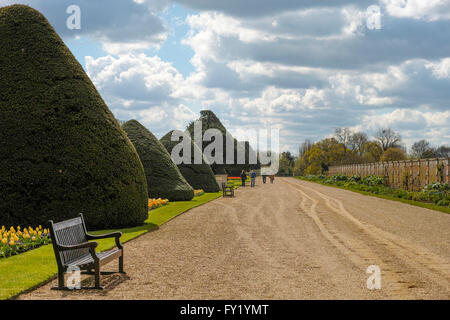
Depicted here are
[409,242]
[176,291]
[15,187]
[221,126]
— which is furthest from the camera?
[221,126]

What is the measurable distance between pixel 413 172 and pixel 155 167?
73.6 feet

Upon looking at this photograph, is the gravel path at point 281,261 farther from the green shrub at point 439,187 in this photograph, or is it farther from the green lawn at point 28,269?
the green shrub at point 439,187

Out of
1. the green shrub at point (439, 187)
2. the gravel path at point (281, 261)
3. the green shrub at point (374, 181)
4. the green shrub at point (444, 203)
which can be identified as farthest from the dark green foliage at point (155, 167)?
the green shrub at point (374, 181)

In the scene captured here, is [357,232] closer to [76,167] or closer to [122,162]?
[122,162]

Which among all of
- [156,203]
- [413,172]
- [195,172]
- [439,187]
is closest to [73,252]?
[156,203]

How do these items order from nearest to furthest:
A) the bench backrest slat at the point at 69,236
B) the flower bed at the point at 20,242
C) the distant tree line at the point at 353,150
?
the bench backrest slat at the point at 69,236, the flower bed at the point at 20,242, the distant tree line at the point at 353,150

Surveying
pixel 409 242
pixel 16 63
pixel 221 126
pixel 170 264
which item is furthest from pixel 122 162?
pixel 221 126

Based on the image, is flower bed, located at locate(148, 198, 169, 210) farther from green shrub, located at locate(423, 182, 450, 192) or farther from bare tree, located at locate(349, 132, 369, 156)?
bare tree, located at locate(349, 132, 369, 156)

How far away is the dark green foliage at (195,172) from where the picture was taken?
3145 cm

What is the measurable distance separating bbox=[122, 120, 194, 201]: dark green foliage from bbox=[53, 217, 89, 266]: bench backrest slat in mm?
14925

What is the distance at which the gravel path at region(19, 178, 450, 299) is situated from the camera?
22.1ft

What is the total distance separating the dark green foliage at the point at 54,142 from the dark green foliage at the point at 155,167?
28.3ft
